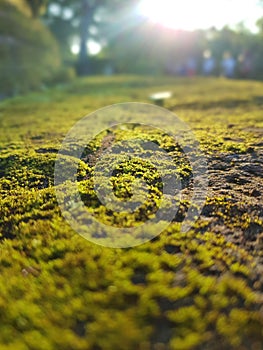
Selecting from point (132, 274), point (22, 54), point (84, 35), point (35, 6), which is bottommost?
point (132, 274)

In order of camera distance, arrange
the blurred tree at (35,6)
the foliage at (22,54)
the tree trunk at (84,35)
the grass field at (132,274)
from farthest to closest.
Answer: the tree trunk at (84,35) < the blurred tree at (35,6) < the foliage at (22,54) < the grass field at (132,274)

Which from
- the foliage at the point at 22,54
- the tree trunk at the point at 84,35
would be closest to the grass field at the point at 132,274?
the foliage at the point at 22,54

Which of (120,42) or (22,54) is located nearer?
(22,54)

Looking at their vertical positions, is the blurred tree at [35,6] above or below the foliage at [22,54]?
above

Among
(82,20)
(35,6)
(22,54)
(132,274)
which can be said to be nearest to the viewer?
(132,274)

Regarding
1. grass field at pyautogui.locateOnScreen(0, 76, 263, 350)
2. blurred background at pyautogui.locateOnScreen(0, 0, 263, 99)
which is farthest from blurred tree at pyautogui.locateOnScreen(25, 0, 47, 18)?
grass field at pyautogui.locateOnScreen(0, 76, 263, 350)

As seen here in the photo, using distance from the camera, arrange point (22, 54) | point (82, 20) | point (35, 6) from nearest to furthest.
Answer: point (22, 54) → point (35, 6) → point (82, 20)

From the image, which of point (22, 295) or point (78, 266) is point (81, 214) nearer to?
point (78, 266)

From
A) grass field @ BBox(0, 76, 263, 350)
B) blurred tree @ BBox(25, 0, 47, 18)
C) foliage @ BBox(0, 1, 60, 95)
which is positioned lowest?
grass field @ BBox(0, 76, 263, 350)

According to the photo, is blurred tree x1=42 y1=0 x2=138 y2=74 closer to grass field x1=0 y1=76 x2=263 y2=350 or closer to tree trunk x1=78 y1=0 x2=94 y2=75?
tree trunk x1=78 y1=0 x2=94 y2=75

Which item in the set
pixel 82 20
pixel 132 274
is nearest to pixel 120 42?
pixel 82 20

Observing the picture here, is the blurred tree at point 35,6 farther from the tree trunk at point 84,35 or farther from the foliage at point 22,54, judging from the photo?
the tree trunk at point 84,35

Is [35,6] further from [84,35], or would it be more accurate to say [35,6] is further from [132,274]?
[132,274]
